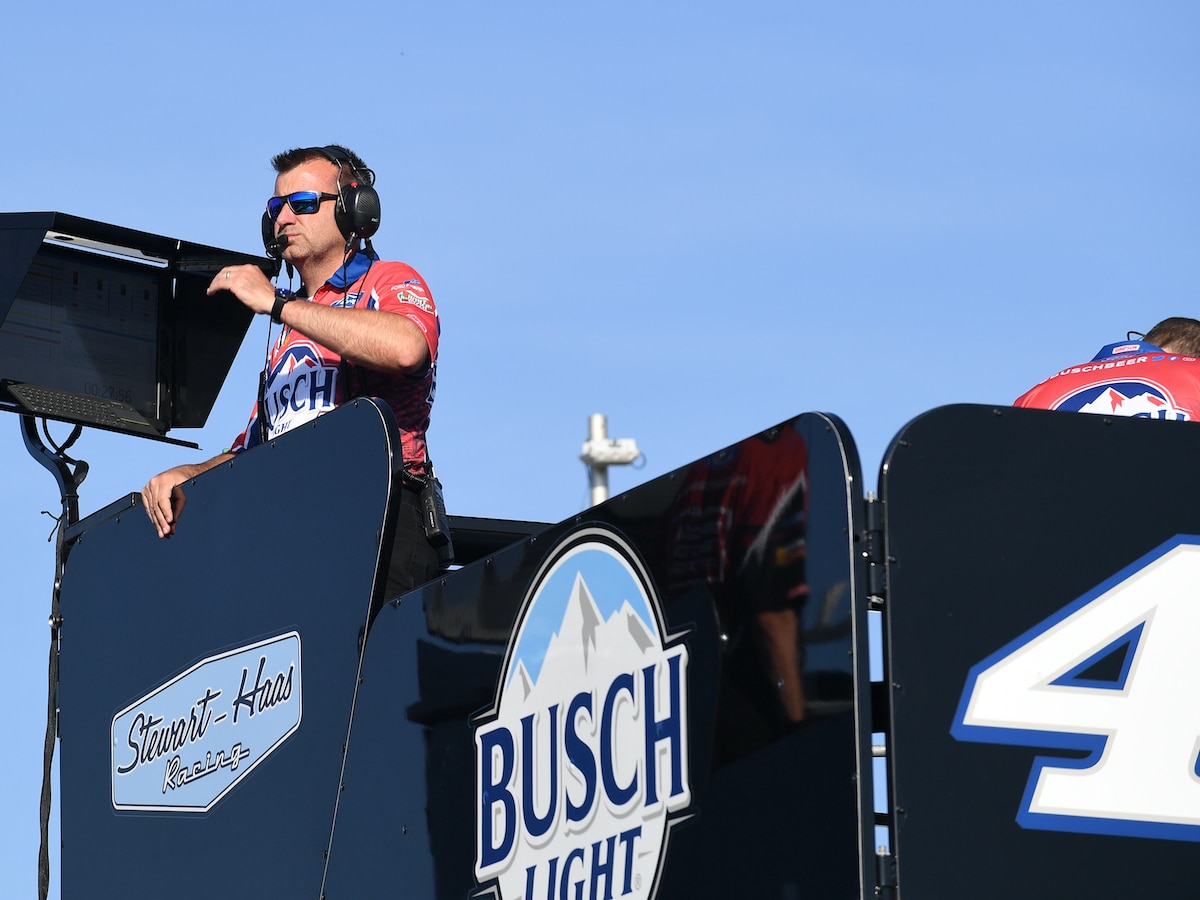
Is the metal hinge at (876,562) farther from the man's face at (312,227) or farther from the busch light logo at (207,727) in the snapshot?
the man's face at (312,227)

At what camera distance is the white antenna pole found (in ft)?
65.9

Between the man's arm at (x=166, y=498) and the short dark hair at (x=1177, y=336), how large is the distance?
8.18 feet

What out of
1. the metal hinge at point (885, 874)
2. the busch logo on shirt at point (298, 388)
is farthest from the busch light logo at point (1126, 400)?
the busch logo on shirt at point (298, 388)

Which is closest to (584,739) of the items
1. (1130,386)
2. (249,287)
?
(1130,386)

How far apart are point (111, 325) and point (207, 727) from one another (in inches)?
56.4

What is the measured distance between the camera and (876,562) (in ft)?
9.40

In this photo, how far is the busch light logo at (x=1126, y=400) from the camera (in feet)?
13.3

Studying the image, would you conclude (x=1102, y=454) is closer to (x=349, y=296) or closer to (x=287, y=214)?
(x=349, y=296)

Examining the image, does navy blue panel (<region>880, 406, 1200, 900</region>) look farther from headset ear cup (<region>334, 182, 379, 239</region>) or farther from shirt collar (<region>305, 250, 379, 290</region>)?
headset ear cup (<region>334, 182, 379, 239</region>)

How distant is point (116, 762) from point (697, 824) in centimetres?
246

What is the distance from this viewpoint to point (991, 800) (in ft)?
9.30

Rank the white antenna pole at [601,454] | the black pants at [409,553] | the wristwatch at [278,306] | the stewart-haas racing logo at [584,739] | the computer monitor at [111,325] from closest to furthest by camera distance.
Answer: the stewart-haas racing logo at [584,739] → the black pants at [409,553] → the wristwatch at [278,306] → the computer monitor at [111,325] → the white antenna pole at [601,454]

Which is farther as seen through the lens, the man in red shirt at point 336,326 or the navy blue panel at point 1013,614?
the man in red shirt at point 336,326

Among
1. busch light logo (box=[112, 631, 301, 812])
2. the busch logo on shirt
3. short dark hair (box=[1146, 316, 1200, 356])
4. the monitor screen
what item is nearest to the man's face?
the busch logo on shirt
